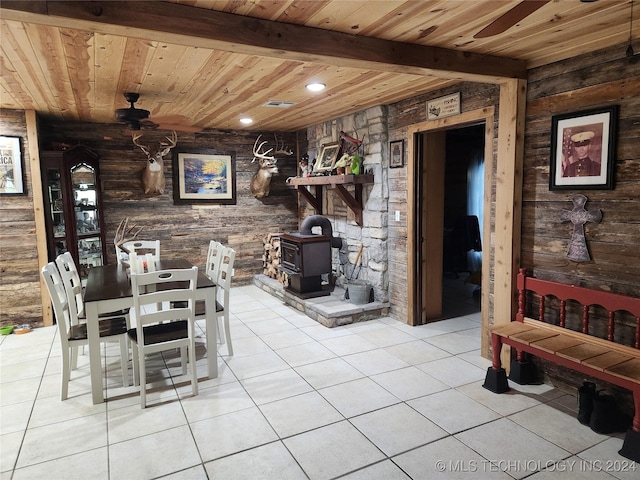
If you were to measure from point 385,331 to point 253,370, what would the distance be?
59.3 inches

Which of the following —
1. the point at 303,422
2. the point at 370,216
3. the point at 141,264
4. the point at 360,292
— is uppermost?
the point at 370,216

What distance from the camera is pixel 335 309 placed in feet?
15.1

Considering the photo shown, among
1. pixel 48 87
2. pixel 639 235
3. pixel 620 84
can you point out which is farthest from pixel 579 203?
pixel 48 87

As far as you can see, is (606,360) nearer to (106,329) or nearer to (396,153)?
(396,153)

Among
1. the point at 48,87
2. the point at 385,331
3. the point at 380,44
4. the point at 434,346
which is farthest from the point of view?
the point at 385,331

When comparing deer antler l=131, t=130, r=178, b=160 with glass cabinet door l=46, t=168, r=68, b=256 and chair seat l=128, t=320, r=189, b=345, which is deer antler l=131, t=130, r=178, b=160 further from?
chair seat l=128, t=320, r=189, b=345

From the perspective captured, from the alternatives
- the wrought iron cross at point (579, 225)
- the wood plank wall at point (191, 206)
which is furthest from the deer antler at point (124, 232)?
the wrought iron cross at point (579, 225)

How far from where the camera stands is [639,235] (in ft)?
8.25

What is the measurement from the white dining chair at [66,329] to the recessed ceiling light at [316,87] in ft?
8.19

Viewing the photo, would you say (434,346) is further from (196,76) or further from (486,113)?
(196,76)

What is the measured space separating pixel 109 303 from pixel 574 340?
3.16 meters

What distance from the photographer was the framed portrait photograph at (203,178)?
602 centimetres

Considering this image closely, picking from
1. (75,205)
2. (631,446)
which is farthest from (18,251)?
(631,446)

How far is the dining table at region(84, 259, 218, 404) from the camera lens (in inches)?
113
